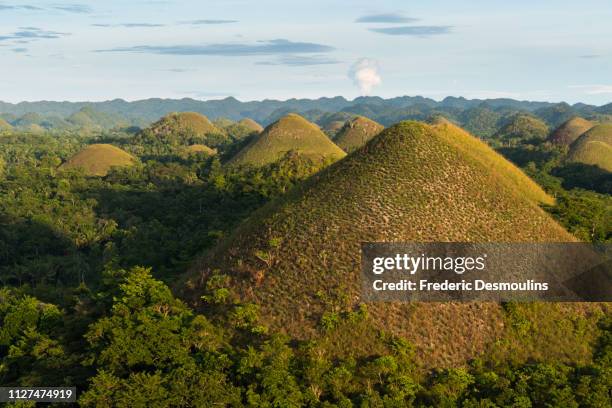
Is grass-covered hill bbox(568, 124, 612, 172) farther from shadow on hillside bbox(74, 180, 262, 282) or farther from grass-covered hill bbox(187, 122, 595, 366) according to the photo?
grass-covered hill bbox(187, 122, 595, 366)

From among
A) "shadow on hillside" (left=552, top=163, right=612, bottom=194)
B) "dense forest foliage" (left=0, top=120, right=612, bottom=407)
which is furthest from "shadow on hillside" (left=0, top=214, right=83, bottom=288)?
"shadow on hillside" (left=552, top=163, right=612, bottom=194)

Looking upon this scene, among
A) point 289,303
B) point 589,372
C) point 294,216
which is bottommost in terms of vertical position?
point 589,372

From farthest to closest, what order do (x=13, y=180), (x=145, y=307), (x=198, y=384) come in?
(x=13, y=180) → (x=145, y=307) → (x=198, y=384)

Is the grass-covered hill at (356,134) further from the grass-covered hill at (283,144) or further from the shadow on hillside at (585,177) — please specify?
the shadow on hillside at (585,177)

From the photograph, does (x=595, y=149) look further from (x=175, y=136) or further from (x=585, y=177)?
(x=175, y=136)

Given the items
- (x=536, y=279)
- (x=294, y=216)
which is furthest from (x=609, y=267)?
(x=294, y=216)

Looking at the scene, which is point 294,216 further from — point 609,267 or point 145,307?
point 609,267
